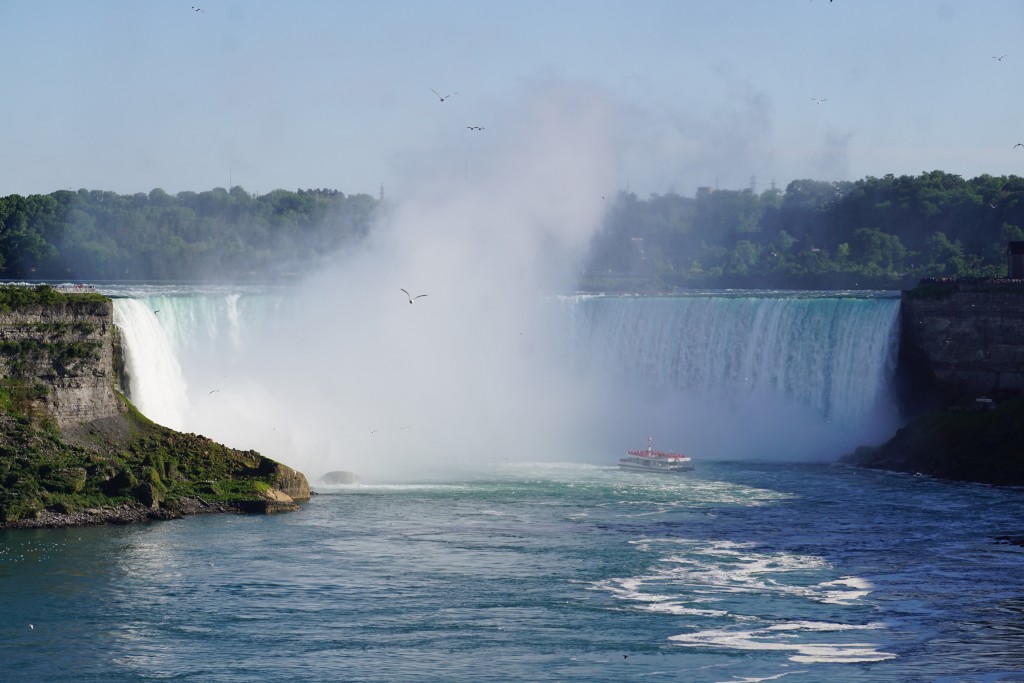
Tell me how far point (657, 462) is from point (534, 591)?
906 inches

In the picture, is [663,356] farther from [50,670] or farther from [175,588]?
[50,670]

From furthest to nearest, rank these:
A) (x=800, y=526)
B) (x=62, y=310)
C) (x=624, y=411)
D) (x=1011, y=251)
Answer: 1. (x=624, y=411)
2. (x=1011, y=251)
3. (x=62, y=310)
4. (x=800, y=526)

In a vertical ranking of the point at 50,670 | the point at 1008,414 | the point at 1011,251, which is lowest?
the point at 50,670

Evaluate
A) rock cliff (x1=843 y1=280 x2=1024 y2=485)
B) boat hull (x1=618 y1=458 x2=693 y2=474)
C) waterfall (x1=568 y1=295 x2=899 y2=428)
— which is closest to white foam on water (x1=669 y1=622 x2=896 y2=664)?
rock cliff (x1=843 y1=280 x2=1024 y2=485)

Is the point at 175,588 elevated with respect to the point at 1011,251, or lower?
lower

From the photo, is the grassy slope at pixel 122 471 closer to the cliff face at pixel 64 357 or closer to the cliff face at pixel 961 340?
the cliff face at pixel 64 357

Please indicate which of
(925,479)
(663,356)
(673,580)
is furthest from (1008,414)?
(673,580)

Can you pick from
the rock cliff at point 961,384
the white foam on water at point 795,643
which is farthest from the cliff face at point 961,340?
the white foam on water at point 795,643

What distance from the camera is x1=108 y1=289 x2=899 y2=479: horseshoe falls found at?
67125mm

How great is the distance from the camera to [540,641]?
119ft

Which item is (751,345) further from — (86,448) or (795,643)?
(795,643)

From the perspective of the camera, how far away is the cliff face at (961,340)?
6406cm

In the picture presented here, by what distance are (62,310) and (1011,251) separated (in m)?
39.3

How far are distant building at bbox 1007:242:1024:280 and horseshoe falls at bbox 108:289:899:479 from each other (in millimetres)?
5215
